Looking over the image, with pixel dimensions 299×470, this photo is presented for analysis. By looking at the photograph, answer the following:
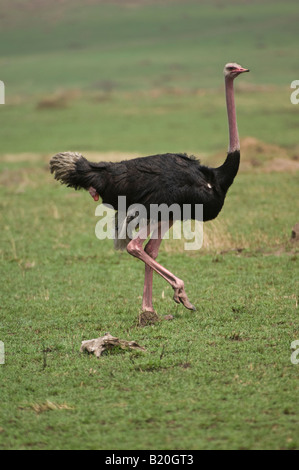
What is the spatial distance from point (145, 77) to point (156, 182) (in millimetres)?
54736

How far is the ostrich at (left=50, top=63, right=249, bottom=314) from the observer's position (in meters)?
7.91

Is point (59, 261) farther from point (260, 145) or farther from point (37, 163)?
point (37, 163)

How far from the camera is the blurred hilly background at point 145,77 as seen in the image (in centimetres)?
2875

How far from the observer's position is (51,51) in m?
78.9

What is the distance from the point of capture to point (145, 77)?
61.5 m

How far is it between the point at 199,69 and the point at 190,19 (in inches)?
1114

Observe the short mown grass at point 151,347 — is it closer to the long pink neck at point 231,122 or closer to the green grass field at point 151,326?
the green grass field at point 151,326

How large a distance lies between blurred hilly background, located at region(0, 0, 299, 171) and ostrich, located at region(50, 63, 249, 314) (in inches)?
386

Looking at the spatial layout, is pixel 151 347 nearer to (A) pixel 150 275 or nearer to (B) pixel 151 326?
(B) pixel 151 326

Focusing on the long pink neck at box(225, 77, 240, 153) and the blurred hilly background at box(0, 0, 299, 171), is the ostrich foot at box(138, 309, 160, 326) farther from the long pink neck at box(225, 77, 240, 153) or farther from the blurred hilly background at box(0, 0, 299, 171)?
the blurred hilly background at box(0, 0, 299, 171)

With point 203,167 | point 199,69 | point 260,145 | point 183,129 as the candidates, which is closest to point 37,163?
point 260,145

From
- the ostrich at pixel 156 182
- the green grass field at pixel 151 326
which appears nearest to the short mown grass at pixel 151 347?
the green grass field at pixel 151 326
